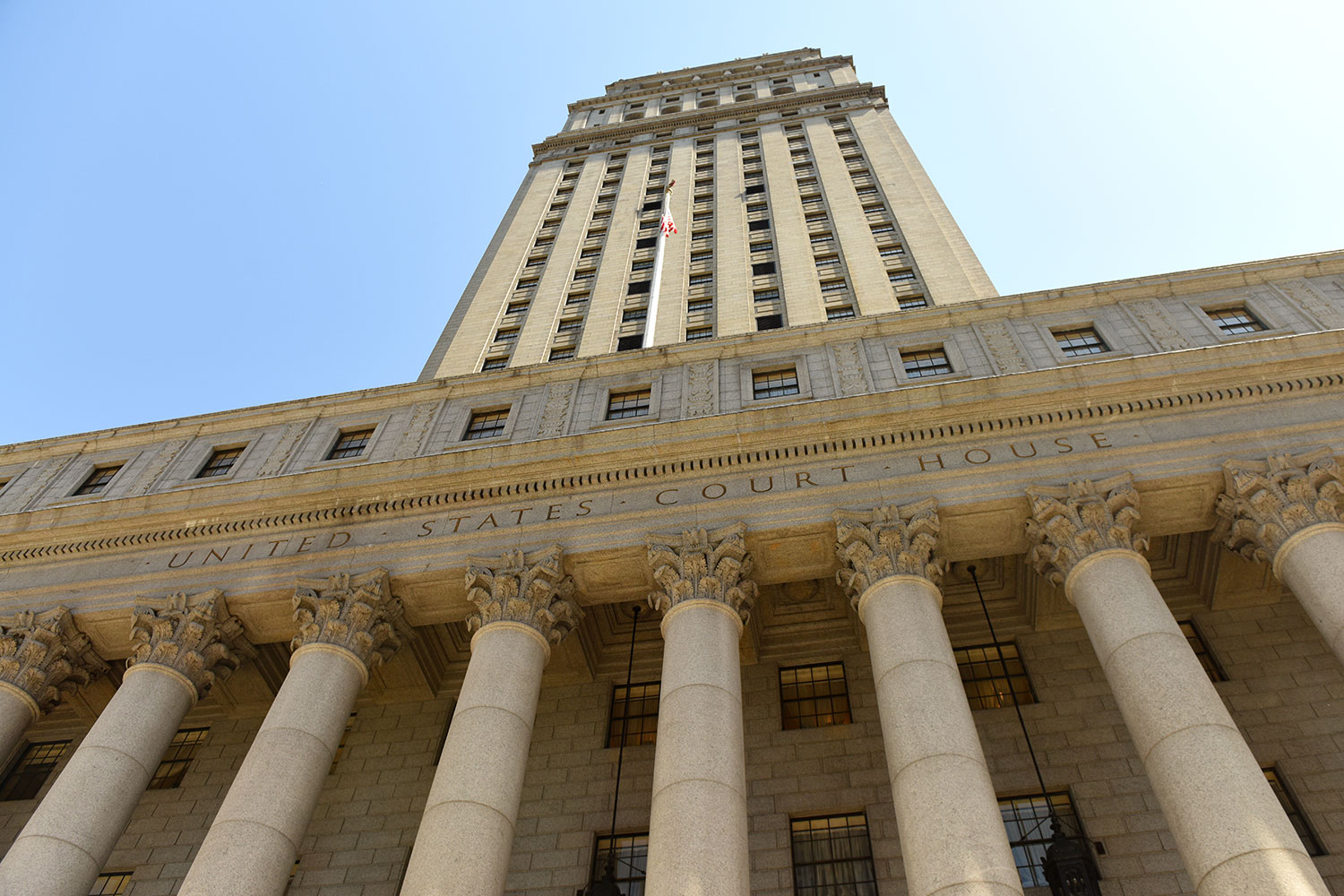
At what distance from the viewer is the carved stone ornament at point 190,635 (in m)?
21.6

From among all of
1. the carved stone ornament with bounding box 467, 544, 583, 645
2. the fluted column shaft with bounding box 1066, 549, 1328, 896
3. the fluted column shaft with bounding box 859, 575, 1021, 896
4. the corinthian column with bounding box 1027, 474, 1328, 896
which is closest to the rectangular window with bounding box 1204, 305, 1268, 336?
the corinthian column with bounding box 1027, 474, 1328, 896

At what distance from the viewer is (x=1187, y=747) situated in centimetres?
1520

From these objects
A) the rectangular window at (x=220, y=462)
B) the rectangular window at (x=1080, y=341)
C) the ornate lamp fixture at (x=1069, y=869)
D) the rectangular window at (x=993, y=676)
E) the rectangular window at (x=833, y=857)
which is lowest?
the ornate lamp fixture at (x=1069, y=869)

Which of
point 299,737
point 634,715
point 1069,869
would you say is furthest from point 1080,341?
point 299,737

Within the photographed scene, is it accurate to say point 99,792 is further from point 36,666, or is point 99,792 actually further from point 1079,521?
point 1079,521

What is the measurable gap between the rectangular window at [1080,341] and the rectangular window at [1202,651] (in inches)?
276

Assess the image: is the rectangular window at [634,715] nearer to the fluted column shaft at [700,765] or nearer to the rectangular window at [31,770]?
the fluted column shaft at [700,765]

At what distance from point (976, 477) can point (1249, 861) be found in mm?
9122

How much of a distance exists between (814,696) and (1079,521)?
7827 mm

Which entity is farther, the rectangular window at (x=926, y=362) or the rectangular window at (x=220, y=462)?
the rectangular window at (x=220, y=462)

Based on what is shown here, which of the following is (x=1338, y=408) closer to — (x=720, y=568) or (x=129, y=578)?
(x=720, y=568)

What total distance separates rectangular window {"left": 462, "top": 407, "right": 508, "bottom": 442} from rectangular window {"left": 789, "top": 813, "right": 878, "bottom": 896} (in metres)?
12.8

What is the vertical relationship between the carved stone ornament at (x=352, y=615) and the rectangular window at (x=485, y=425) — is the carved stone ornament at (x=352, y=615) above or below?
below

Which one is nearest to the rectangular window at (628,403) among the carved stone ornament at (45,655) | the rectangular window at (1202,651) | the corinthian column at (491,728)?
the corinthian column at (491,728)
